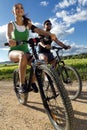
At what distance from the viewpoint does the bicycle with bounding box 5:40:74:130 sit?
211 inches

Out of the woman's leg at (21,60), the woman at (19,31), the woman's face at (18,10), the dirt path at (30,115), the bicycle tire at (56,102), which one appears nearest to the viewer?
the bicycle tire at (56,102)

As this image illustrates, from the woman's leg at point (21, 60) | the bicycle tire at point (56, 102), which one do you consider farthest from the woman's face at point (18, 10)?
the bicycle tire at point (56, 102)

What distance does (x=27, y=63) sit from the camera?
6863 mm

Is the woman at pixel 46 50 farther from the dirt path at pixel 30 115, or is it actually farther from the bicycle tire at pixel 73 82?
the dirt path at pixel 30 115

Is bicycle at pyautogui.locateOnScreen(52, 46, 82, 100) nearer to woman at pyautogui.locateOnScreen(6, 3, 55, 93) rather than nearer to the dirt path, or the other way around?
the dirt path

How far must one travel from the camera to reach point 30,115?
24.2 feet

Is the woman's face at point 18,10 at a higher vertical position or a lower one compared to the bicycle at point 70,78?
higher

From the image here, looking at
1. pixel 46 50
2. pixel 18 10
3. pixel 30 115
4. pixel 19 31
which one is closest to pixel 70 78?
pixel 46 50

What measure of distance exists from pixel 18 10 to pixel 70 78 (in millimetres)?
2826

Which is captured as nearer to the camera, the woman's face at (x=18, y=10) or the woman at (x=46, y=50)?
the woman's face at (x=18, y=10)

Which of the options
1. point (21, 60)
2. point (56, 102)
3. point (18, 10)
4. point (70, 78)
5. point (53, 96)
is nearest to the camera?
point (53, 96)

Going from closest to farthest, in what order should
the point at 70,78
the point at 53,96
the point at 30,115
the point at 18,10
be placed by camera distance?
the point at 53,96, the point at 18,10, the point at 30,115, the point at 70,78

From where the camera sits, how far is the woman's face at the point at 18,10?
23.7ft

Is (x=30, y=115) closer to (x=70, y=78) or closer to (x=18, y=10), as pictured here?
(x=70, y=78)
